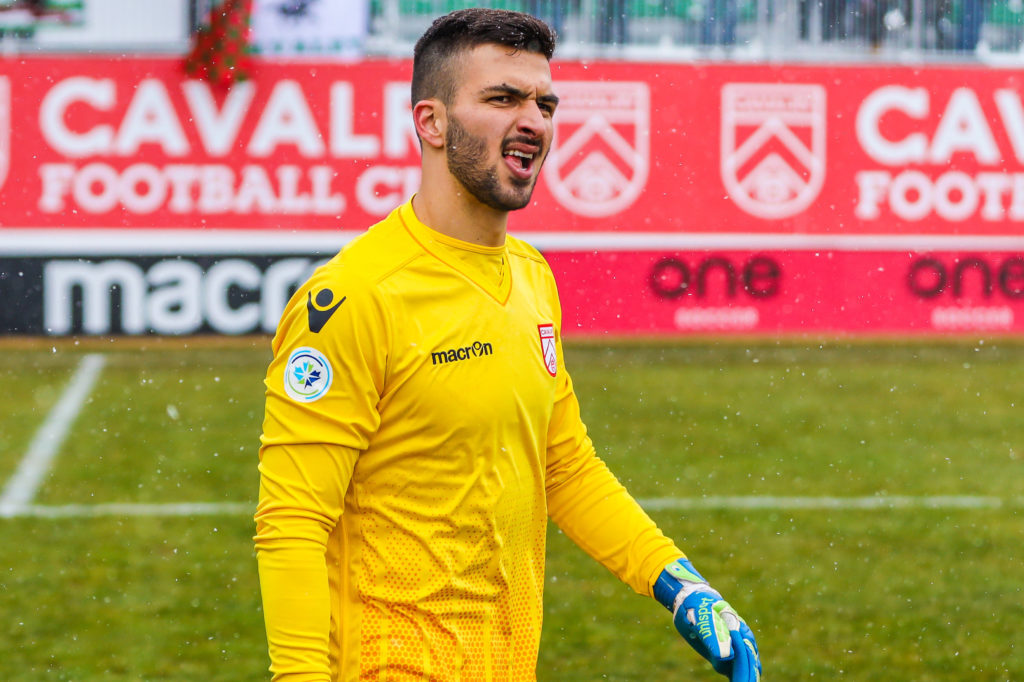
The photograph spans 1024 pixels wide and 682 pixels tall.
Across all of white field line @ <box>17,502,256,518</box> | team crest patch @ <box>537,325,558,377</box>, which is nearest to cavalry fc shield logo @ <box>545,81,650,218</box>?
white field line @ <box>17,502,256,518</box>

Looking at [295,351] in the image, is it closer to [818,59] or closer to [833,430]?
[818,59]

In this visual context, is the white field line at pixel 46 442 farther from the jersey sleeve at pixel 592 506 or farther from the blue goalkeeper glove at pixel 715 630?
the blue goalkeeper glove at pixel 715 630

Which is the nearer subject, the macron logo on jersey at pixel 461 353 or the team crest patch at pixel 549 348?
the macron logo on jersey at pixel 461 353

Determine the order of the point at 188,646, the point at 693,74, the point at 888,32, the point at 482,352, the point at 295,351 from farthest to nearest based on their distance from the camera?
the point at 888,32 < the point at 693,74 < the point at 188,646 < the point at 482,352 < the point at 295,351

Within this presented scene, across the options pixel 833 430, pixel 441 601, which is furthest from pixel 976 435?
pixel 441 601

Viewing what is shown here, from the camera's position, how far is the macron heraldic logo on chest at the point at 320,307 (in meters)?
2.38

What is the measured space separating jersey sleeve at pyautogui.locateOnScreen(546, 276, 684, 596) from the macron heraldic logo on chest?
59cm

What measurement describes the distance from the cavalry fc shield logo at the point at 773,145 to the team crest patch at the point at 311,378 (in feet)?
22.5

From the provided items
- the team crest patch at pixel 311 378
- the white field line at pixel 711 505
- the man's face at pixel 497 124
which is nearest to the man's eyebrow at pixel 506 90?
the man's face at pixel 497 124

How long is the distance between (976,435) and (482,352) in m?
8.44

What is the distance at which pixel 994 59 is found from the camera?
1030cm

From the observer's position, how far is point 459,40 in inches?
100

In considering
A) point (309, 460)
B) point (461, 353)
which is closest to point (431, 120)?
point (461, 353)

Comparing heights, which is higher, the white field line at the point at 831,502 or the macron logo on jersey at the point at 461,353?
the macron logo on jersey at the point at 461,353
